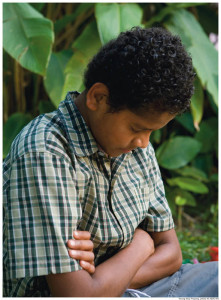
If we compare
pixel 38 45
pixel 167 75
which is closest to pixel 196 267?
pixel 167 75

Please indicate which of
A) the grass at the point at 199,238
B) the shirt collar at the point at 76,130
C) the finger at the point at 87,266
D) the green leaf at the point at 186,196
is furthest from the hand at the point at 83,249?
the green leaf at the point at 186,196

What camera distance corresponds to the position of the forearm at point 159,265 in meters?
1.47

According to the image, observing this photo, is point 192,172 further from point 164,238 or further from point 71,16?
point 164,238

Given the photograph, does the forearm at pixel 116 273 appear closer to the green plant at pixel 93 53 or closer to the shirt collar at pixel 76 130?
the shirt collar at pixel 76 130

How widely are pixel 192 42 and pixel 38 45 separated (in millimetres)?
1240

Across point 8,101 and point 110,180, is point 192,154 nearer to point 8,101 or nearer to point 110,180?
point 8,101

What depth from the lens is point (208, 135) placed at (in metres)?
3.50

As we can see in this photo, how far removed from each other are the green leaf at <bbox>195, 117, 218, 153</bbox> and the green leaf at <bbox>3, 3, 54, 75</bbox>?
1.65 m

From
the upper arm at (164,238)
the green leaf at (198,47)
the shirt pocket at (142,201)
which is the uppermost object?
the green leaf at (198,47)

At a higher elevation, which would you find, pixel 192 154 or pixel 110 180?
pixel 110 180

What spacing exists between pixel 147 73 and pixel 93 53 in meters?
1.76

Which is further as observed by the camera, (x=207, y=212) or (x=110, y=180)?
(x=207, y=212)

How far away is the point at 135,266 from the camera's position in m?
1.35

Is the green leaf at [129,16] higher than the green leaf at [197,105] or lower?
higher
